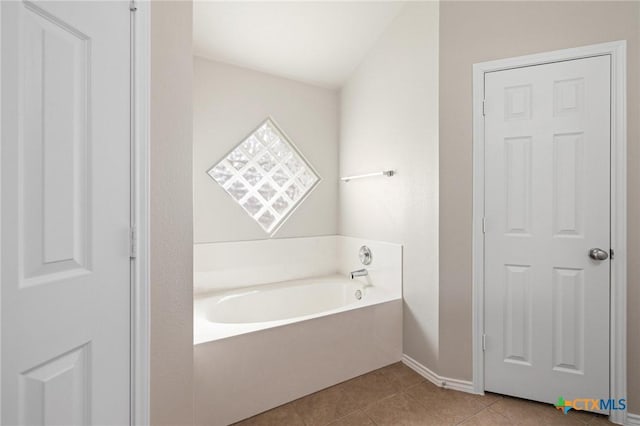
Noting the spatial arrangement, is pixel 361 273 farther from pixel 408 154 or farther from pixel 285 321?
pixel 408 154

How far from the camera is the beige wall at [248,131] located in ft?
8.21

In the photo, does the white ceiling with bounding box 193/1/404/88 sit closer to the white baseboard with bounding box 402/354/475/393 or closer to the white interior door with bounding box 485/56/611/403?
the white interior door with bounding box 485/56/611/403

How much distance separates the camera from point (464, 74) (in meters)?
1.92

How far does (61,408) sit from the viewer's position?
802 millimetres

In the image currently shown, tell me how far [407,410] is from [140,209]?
1.78 metres

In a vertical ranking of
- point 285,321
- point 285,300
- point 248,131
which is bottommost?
point 285,300

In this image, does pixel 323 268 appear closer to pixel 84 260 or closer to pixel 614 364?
pixel 614 364

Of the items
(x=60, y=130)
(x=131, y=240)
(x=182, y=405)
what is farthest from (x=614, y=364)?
(x=60, y=130)

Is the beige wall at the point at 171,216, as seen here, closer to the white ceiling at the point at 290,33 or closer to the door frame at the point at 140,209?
the door frame at the point at 140,209

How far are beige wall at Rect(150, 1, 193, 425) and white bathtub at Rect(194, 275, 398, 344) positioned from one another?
0.62 metres

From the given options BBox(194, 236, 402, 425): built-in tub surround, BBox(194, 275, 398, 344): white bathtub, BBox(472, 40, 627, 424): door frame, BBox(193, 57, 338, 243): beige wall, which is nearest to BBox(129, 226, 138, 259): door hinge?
BBox(194, 236, 402, 425): built-in tub surround

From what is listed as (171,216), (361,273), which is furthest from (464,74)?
(171,216)

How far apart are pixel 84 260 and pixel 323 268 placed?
239cm

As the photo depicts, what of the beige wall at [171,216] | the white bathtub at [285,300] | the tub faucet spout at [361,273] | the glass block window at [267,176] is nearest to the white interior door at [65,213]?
the beige wall at [171,216]
